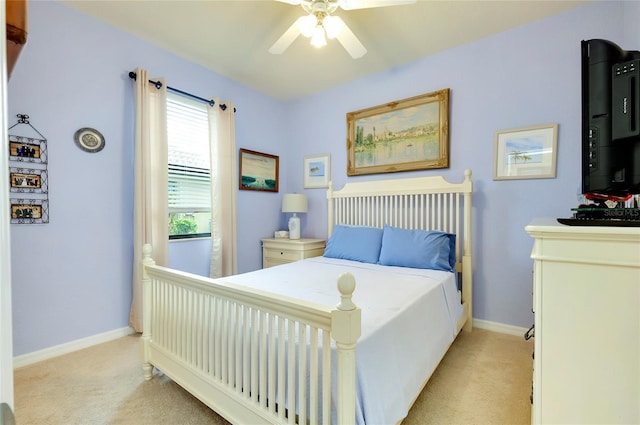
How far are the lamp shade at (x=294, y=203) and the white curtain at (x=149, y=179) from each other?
138cm

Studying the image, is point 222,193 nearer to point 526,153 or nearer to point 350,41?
point 350,41

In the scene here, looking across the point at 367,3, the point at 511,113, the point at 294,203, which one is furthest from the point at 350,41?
the point at 294,203

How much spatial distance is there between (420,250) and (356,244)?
61 centimetres

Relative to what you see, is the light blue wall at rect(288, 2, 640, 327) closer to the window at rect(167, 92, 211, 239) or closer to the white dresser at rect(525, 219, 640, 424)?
the white dresser at rect(525, 219, 640, 424)

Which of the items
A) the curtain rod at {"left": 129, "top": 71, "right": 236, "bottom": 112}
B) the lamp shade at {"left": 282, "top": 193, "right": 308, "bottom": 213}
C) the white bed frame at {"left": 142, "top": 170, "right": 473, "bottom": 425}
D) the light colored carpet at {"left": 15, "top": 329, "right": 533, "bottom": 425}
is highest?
the curtain rod at {"left": 129, "top": 71, "right": 236, "bottom": 112}

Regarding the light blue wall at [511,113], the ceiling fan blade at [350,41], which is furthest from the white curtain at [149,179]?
the light blue wall at [511,113]

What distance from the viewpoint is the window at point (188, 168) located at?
288 centimetres

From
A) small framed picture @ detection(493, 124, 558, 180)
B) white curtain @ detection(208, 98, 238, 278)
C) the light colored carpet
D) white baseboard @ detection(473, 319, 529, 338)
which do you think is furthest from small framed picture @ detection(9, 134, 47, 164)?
white baseboard @ detection(473, 319, 529, 338)

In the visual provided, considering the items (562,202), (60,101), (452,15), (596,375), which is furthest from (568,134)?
(60,101)

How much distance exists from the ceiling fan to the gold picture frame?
105 cm

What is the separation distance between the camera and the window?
9.45 feet

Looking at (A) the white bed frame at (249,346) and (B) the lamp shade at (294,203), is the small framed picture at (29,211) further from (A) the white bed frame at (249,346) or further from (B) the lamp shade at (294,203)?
(B) the lamp shade at (294,203)

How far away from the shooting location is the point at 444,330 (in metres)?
1.91

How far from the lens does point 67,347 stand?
222 centimetres
